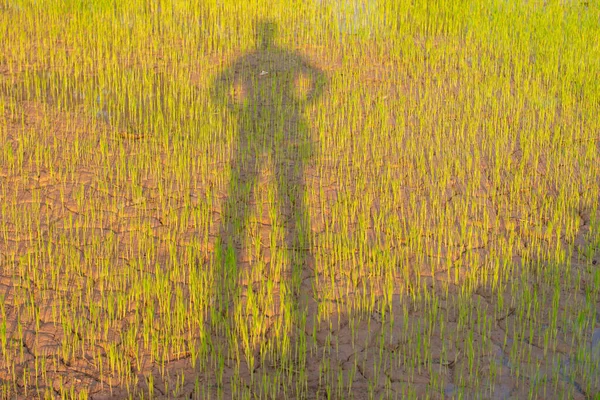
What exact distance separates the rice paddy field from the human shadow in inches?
0.8

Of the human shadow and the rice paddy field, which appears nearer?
the rice paddy field

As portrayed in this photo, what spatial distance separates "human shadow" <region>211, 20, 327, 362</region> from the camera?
4.23 metres

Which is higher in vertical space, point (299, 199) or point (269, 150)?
point (269, 150)

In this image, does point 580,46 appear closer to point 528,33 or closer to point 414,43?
point 528,33

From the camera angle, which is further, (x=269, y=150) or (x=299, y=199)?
(x=269, y=150)

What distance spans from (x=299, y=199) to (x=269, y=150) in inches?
28.4

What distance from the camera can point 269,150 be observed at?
18.6 ft

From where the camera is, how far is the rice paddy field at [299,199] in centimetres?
364

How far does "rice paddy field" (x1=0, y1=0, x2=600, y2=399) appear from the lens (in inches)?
143

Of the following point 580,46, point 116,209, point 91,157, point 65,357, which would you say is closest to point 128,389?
point 65,357

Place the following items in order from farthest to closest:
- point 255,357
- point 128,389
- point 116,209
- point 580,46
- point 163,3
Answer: point 163,3, point 580,46, point 116,209, point 255,357, point 128,389

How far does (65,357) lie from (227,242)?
1.27 meters

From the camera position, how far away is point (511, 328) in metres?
3.94

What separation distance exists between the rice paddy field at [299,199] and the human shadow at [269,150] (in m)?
0.02
